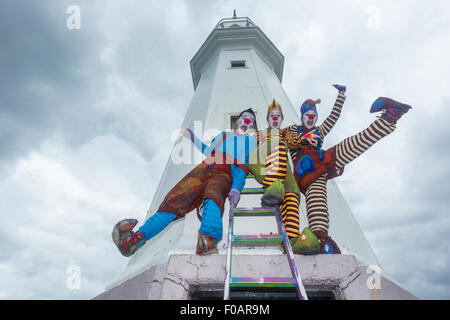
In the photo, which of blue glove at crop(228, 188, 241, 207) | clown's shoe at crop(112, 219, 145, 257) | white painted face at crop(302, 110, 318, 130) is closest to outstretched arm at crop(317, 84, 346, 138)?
white painted face at crop(302, 110, 318, 130)

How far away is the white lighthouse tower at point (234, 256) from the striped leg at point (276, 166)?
650 mm

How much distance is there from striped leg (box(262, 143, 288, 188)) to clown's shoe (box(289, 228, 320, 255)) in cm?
74

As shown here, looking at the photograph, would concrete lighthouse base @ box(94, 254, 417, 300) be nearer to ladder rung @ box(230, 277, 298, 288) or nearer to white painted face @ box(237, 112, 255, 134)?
ladder rung @ box(230, 277, 298, 288)

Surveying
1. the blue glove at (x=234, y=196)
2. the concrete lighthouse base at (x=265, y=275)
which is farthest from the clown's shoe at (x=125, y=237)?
the blue glove at (x=234, y=196)

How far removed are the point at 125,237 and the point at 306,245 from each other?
1842 millimetres

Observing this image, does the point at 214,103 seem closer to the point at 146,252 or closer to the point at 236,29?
the point at 146,252

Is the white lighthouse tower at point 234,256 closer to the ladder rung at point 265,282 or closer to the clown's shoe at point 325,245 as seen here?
the clown's shoe at point 325,245

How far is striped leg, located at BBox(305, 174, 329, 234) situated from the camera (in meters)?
2.70

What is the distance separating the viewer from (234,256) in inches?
91.0

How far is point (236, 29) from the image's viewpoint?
848 cm
